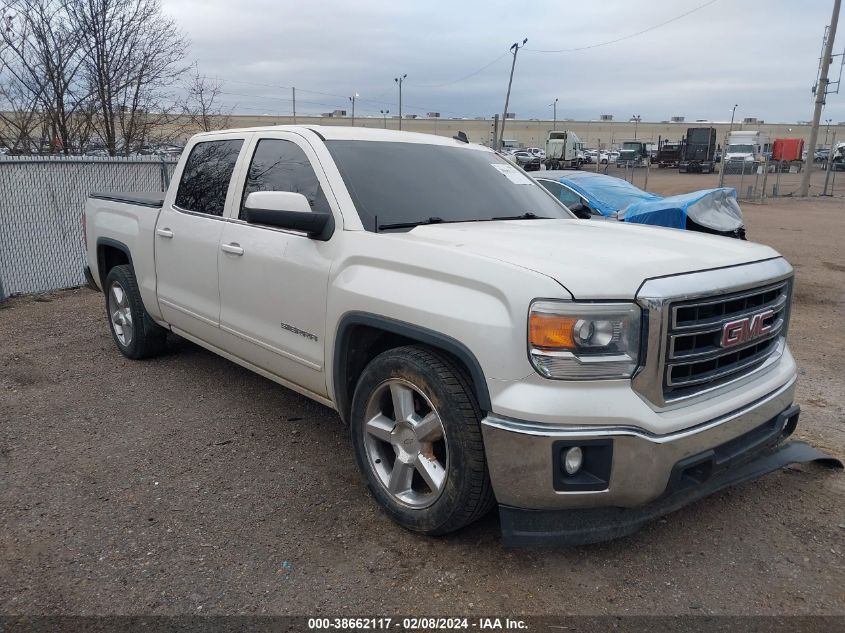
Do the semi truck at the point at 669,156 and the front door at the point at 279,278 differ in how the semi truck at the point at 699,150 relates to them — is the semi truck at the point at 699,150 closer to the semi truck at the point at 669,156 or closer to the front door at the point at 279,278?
the semi truck at the point at 669,156

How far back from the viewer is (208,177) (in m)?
4.71

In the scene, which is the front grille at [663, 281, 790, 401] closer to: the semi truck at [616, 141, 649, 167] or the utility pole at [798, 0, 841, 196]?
the utility pole at [798, 0, 841, 196]

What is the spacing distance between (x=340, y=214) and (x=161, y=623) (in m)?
2.02

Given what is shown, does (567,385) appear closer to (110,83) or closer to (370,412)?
(370,412)

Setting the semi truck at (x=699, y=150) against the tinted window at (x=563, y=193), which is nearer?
the tinted window at (x=563, y=193)

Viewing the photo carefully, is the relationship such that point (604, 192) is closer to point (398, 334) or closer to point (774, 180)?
point (398, 334)

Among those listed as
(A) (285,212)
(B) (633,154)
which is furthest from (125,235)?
(B) (633,154)

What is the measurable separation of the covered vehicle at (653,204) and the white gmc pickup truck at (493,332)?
4685mm

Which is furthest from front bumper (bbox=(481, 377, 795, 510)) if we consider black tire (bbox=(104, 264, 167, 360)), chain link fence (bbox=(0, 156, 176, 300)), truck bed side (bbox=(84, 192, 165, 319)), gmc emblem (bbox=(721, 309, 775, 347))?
chain link fence (bbox=(0, 156, 176, 300))

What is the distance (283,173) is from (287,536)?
6.79 feet

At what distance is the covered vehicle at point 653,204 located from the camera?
899cm

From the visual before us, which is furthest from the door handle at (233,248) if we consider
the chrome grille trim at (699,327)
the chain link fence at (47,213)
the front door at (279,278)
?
the chain link fence at (47,213)

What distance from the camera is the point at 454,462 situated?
111 inches

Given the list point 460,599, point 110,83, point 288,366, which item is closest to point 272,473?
point 288,366
